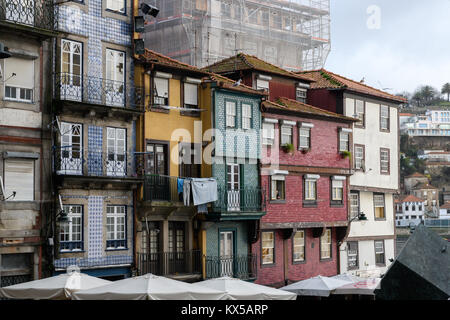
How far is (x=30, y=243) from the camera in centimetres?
2730

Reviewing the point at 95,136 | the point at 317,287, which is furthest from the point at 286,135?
the point at 95,136

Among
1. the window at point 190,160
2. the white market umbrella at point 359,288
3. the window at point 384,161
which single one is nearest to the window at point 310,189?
the white market umbrella at point 359,288

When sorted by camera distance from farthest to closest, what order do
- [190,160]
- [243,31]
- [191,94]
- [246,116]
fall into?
[243,31], [246,116], [191,94], [190,160]

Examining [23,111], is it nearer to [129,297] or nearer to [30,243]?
[30,243]

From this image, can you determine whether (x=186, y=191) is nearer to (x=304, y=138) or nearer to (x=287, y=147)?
(x=287, y=147)

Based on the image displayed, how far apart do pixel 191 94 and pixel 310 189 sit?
345 inches

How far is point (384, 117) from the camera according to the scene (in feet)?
151

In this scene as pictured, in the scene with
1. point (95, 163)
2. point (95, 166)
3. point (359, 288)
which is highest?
point (95, 163)

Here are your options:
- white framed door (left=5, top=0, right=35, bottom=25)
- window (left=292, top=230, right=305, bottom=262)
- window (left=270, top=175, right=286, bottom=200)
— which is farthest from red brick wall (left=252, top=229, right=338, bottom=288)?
white framed door (left=5, top=0, right=35, bottom=25)

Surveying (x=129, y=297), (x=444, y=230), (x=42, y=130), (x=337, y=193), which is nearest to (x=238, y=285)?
(x=129, y=297)

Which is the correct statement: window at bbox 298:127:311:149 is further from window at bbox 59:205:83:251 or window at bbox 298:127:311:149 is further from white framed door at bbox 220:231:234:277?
window at bbox 59:205:83:251

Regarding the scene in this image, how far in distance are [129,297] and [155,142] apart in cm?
1084

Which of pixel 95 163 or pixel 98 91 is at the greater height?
pixel 98 91

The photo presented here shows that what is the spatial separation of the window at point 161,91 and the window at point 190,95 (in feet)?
3.49
